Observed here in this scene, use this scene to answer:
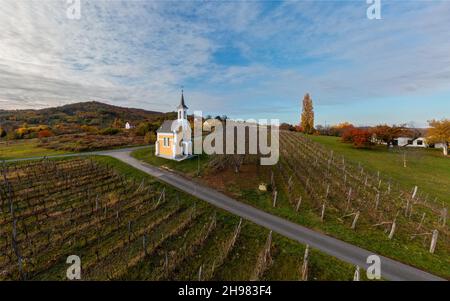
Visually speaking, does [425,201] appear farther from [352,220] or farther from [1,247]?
[1,247]

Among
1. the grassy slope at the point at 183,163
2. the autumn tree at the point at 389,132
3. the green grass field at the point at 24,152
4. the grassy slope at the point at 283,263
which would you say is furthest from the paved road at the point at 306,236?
the autumn tree at the point at 389,132

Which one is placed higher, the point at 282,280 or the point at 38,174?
the point at 38,174

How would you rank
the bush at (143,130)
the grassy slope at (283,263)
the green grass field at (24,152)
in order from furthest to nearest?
the bush at (143,130)
the green grass field at (24,152)
the grassy slope at (283,263)

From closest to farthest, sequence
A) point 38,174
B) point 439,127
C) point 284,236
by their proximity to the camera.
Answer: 1. point 284,236
2. point 38,174
3. point 439,127

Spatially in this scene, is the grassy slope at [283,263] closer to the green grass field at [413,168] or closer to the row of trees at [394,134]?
the green grass field at [413,168]

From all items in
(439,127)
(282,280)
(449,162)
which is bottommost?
(282,280)

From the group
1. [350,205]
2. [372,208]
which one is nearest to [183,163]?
[350,205]
